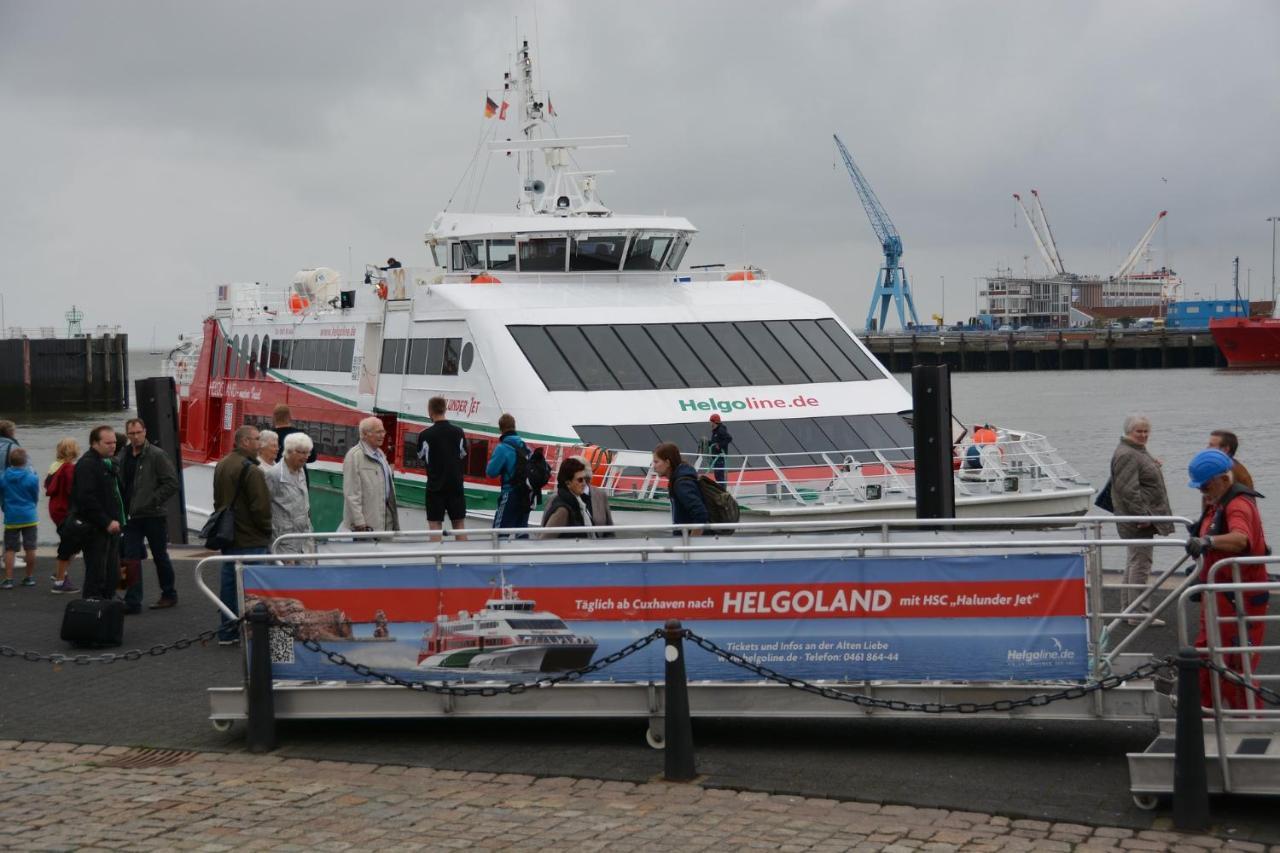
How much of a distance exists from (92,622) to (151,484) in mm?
1495

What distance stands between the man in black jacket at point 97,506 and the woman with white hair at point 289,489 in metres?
1.73

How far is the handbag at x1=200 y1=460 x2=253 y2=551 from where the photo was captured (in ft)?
33.6

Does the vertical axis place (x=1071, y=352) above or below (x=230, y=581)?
above

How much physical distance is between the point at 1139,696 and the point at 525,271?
45.6ft

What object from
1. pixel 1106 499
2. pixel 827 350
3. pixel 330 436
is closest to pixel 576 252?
pixel 827 350

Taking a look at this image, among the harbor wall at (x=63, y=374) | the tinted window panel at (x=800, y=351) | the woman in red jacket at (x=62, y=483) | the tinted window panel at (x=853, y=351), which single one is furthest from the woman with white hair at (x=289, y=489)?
the harbor wall at (x=63, y=374)

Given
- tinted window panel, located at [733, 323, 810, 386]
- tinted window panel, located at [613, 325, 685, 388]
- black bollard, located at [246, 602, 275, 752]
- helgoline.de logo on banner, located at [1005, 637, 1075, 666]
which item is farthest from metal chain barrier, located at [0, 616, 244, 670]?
tinted window panel, located at [733, 323, 810, 386]

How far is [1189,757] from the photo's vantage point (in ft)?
21.4

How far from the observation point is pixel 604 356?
57.7ft

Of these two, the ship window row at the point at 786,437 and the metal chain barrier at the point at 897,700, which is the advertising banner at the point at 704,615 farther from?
the ship window row at the point at 786,437

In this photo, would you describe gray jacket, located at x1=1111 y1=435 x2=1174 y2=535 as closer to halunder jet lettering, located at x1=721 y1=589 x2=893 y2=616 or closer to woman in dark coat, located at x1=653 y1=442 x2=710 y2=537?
Result: woman in dark coat, located at x1=653 y1=442 x2=710 y2=537

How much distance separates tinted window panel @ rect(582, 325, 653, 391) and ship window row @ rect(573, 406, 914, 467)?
0.82 meters

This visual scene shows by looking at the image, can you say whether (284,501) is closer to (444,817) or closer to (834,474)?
(444,817)

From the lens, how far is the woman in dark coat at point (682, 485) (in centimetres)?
983
